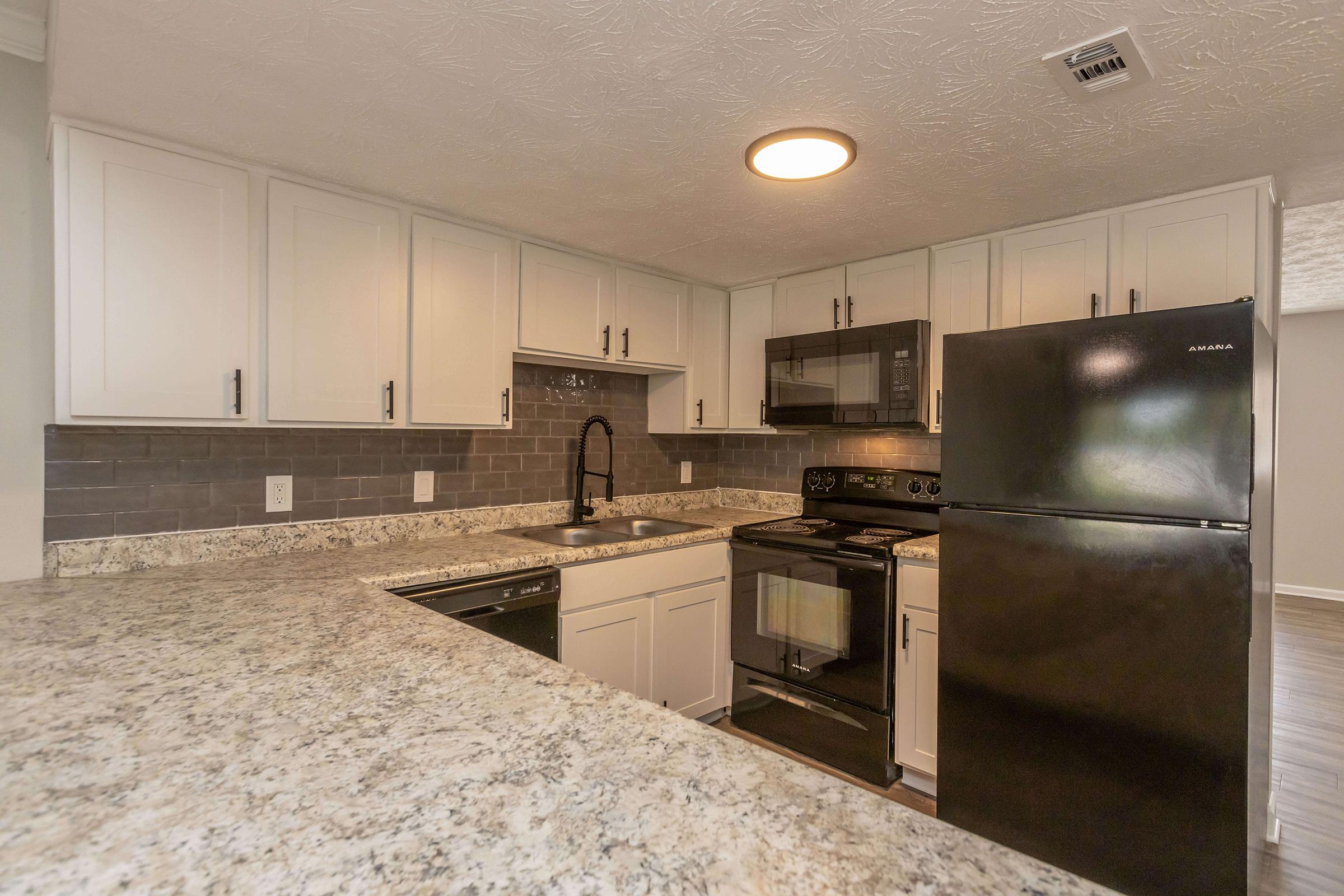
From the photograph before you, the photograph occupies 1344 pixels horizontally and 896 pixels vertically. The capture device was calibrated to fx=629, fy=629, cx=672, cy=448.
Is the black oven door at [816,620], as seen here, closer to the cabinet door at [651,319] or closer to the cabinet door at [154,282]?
the cabinet door at [651,319]

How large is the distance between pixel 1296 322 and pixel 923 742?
553 centimetres

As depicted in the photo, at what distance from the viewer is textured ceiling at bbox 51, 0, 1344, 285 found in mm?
1251

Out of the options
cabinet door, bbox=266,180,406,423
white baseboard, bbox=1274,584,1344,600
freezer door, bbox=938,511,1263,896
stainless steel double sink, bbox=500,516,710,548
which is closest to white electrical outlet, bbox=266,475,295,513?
cabinet door, bbox=266,180,406,423

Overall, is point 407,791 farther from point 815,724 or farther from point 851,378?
point 851,378

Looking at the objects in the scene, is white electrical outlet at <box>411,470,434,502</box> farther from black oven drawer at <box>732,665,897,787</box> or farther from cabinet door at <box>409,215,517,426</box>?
black oven drawer at <box>732,665,897,787</box>

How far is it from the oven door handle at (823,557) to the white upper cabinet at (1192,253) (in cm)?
122

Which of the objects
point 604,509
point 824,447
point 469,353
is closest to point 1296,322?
point 824,447

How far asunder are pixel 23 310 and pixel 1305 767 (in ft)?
16.0

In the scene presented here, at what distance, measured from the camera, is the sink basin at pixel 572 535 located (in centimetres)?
285

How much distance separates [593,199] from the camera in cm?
220

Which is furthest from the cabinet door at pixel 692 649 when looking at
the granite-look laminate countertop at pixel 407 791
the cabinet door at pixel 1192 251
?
the cabinet door at pixel 1192 251

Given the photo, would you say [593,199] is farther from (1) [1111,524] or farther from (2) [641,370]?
(1) [1111,524]

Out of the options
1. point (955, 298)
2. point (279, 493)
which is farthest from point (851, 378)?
point (279, 493)

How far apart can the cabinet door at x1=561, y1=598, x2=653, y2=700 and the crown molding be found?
2.32 metres
